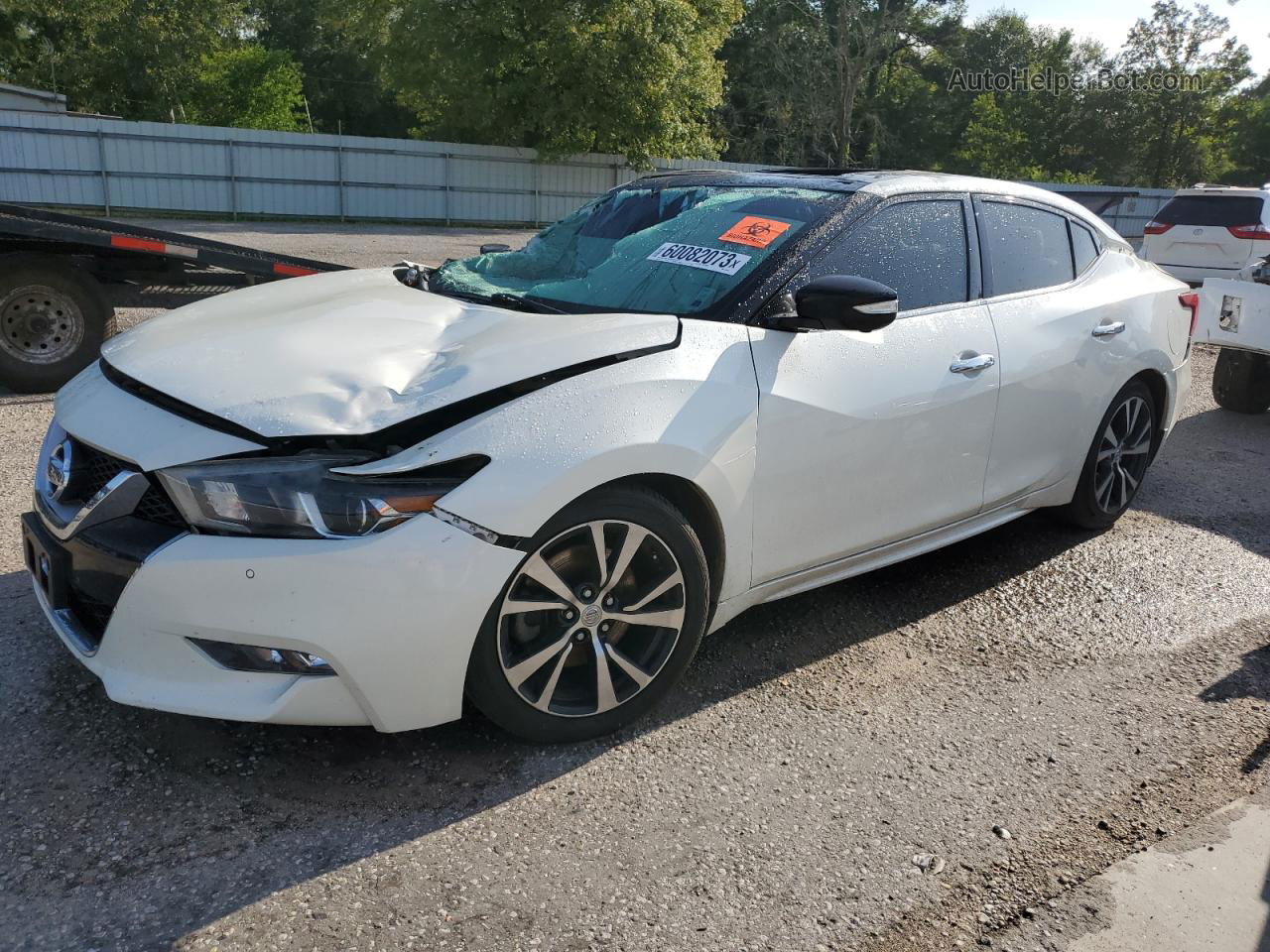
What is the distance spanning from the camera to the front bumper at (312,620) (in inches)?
100

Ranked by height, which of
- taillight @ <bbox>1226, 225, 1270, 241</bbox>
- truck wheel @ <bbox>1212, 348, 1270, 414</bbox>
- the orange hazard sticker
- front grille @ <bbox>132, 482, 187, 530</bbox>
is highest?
the orange hazard sticker

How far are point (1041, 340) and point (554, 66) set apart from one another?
25.8 metres

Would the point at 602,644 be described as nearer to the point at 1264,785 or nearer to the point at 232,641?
the point at 232,641

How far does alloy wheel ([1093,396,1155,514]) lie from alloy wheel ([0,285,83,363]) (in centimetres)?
590

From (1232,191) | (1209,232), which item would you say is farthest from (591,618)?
(1232,191)

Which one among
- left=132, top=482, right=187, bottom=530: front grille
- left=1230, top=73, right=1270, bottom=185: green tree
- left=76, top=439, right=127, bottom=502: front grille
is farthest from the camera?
left=1230, top=73, right=1270, bottom=185: green tree

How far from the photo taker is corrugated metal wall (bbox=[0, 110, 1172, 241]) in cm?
2297

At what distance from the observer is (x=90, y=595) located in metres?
2.74

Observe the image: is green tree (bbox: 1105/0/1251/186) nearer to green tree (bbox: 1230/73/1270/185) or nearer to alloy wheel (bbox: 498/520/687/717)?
green tree (bbox: 1230/73/1270/185)

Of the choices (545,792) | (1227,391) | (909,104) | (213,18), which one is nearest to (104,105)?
(213,18)

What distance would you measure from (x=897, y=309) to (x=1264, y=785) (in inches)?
71.9

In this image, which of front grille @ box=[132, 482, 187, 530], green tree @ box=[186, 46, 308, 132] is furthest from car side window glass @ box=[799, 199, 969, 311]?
green tree @ box=[186, 46, 308, 132]

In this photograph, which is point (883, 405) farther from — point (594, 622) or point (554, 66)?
point (554, 66)

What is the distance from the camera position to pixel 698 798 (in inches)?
114
